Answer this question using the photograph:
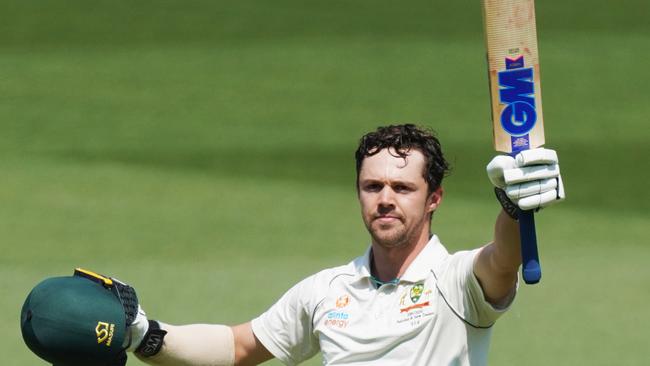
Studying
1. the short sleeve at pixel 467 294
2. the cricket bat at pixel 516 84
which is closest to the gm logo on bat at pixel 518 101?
the cricket bat at pixel 516 84

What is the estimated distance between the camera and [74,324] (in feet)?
12.7

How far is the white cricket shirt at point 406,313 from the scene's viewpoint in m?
3.83

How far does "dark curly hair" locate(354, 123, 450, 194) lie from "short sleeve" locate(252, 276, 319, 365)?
1.55 feet

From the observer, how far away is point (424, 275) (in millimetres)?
3957

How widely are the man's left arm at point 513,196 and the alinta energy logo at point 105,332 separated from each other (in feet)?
3.66

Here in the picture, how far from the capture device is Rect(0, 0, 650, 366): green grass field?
640 centimetres

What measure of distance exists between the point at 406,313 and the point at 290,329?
524 millimetres

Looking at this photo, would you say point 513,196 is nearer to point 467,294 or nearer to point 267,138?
point 467,294

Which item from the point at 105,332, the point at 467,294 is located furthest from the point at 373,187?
the point at 105,332

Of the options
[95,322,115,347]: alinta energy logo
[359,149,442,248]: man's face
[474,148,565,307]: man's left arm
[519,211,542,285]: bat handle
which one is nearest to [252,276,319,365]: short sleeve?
[359,149,442,248]: man's face

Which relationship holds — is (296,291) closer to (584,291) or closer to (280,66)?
(584,291)

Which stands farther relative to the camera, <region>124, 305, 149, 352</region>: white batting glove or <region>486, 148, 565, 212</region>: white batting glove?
<region>124, 305, 149, 352</region>: white batting glove

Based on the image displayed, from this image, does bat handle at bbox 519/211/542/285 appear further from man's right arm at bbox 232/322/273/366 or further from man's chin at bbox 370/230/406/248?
man's right arm at bbox 232/322/273/366

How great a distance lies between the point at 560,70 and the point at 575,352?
6.11ft
